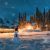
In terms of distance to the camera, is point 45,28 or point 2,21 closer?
point 2,21

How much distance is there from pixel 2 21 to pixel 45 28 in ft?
32.8

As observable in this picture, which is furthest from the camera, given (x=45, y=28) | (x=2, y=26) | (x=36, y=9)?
(x=36, y=9)

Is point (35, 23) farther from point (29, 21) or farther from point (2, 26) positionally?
point (2, 26)

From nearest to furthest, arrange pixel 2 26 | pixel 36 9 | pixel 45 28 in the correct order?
pixel 2 26
pixel 45 28
pixel 36 9

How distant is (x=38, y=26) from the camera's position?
4588 cm

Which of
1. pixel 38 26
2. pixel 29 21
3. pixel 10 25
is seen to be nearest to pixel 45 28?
pixel 38 26

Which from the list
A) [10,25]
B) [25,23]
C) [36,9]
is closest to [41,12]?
[36,9]

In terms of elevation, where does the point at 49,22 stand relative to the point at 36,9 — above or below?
below

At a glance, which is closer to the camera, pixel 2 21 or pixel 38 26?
pixel 2 21

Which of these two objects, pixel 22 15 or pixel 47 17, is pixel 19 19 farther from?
pixel 47 17

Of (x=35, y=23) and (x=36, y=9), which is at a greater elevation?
(x=36, y=9)

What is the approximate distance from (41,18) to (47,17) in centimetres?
147

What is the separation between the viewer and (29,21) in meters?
47.5

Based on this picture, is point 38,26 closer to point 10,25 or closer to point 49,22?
point 49,22
